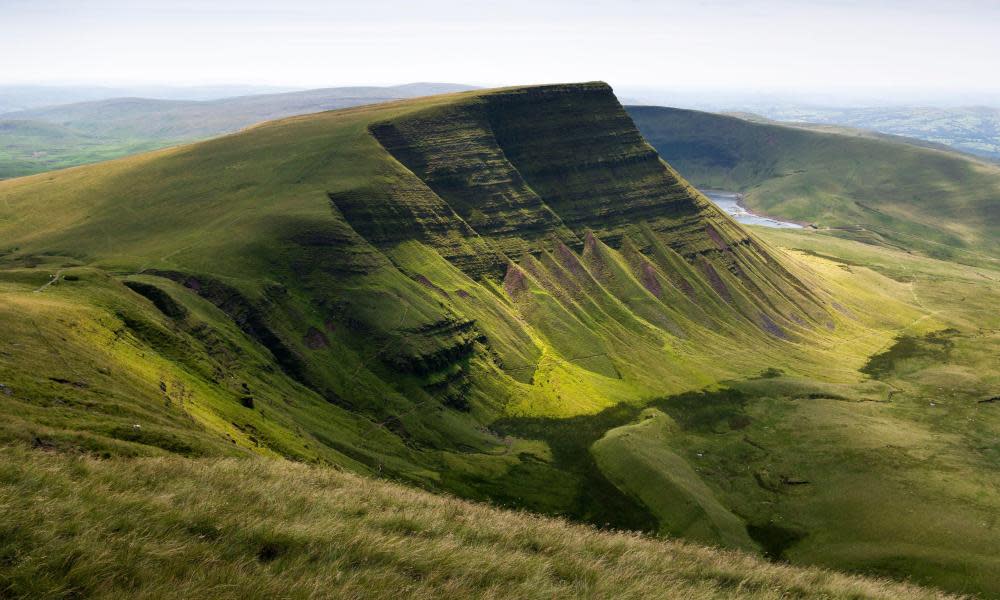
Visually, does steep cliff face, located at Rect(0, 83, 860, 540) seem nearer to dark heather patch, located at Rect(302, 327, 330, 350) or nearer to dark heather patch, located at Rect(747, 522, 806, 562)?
dark heather patch, located at Rect(302, 327, 330, 350)

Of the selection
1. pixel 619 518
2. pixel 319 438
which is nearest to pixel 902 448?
pixel 619 518

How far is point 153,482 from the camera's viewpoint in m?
23.8

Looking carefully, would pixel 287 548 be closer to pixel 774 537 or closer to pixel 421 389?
pixel 774 537

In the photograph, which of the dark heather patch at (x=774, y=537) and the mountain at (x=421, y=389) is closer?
the mountain at (x=421, y=389)

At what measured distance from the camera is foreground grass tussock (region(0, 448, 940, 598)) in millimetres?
16031

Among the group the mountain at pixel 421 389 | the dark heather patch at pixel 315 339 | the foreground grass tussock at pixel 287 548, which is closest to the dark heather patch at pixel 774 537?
the mountain at pixel 421 389

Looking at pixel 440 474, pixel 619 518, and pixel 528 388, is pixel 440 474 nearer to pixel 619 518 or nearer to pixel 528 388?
pixel 619 518

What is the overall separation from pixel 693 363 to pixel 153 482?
19204 centimetres

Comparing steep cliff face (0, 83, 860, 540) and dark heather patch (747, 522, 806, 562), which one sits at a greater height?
steep cliff face (0, 83, 860, 540)

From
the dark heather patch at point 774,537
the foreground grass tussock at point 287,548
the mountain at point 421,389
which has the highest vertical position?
the foreground grass tussock at point 287,548

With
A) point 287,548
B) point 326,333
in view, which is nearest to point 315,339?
point 326,333

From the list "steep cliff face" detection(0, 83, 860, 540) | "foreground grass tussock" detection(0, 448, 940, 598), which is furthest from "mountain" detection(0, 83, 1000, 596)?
"foreground grass tussock" detection(0, 448, 940, 598)

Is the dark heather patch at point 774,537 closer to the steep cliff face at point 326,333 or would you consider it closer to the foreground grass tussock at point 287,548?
the steep cliff face at point 326,333

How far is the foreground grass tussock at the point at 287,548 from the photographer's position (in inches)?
631
